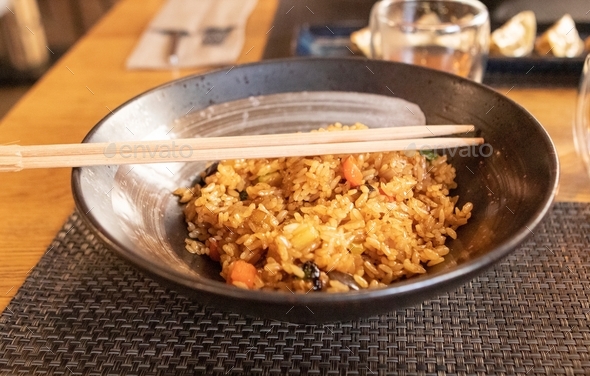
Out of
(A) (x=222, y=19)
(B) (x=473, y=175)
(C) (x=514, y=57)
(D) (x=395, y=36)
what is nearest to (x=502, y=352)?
(B) (x=473, y=175)

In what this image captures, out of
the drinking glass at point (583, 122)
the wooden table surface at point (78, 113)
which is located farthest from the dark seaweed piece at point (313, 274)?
the drinking glass at point (583, 122)

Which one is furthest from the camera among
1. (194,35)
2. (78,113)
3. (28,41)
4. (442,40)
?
(28,41)

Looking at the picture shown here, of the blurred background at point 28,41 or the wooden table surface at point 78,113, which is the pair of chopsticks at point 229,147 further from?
the blurred background at point 28,41

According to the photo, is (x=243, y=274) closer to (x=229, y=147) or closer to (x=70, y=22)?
(x=229, y=147)

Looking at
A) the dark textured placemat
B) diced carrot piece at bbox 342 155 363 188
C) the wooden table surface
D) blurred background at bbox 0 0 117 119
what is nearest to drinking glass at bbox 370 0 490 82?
the wooden table surface

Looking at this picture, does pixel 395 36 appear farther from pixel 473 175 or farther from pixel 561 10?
pixel 561 10

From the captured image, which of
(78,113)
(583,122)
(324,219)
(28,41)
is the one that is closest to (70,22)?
(28,41)
